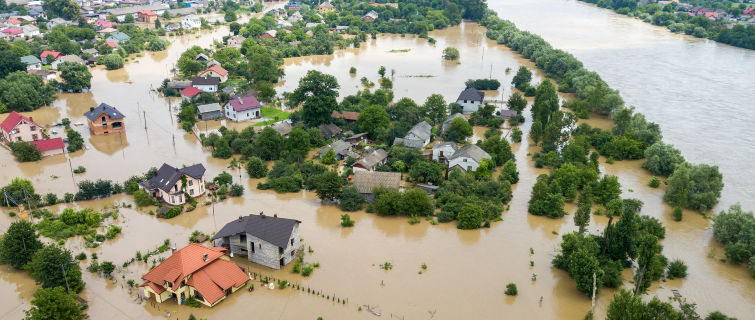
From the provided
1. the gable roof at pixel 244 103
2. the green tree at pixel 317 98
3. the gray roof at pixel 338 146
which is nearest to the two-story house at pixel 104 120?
the gable roof at pixel 244 103

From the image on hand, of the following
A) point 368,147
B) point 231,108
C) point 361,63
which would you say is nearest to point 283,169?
point 368,147

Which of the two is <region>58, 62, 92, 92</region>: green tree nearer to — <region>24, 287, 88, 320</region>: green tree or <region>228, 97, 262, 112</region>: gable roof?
<region>228, 97, 262, 112</region>: gable roof

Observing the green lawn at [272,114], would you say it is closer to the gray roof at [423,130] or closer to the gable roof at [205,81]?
the gable roof at [205,81]

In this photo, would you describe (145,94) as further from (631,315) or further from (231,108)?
(631,315)

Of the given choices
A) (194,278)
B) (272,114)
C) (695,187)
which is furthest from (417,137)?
(194,278)

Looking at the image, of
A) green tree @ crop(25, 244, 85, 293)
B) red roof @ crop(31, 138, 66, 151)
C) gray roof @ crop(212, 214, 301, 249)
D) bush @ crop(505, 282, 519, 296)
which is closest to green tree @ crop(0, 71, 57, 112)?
red roof @ crop(31, 138, 66, 151)

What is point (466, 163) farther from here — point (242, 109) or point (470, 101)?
point (242, 109)

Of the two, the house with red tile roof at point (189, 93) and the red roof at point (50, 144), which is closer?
the red roof at point (50, 144)
